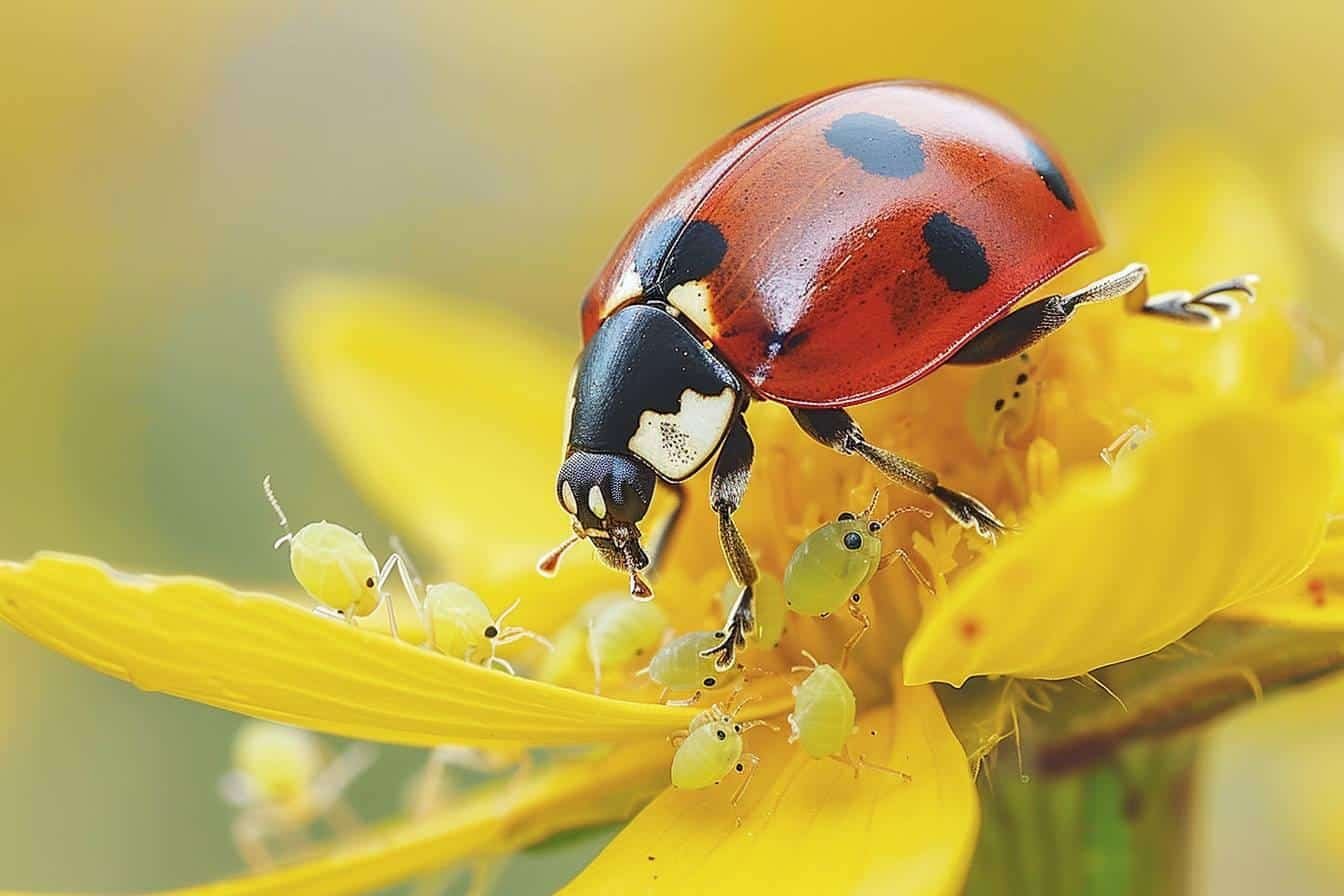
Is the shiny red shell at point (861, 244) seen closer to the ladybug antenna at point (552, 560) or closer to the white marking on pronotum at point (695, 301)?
the white marking on pronotum at point (695, 301)

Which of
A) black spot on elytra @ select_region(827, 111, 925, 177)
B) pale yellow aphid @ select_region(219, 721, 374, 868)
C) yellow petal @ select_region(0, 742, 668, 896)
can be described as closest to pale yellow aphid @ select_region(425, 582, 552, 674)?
yellow petal @ select_region(0, 742, 668, 896)

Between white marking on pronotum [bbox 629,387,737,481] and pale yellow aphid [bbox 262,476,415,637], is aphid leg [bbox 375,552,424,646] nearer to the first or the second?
pale yellow aphid [bbox 262,476,415,637]

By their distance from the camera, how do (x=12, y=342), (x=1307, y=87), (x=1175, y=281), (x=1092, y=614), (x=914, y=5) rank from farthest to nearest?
(x=914, y=5) < (x=1307, y=87) < (x=12, y=342) < (x=1175, y=281) < (x=1092, y=614)

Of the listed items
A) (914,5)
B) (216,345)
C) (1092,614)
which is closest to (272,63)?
(216,345)

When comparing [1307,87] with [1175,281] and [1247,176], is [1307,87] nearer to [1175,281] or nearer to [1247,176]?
[1247,176]

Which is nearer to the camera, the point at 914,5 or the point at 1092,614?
the point at 1092,614

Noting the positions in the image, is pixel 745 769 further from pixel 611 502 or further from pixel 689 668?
pixel 611 502
